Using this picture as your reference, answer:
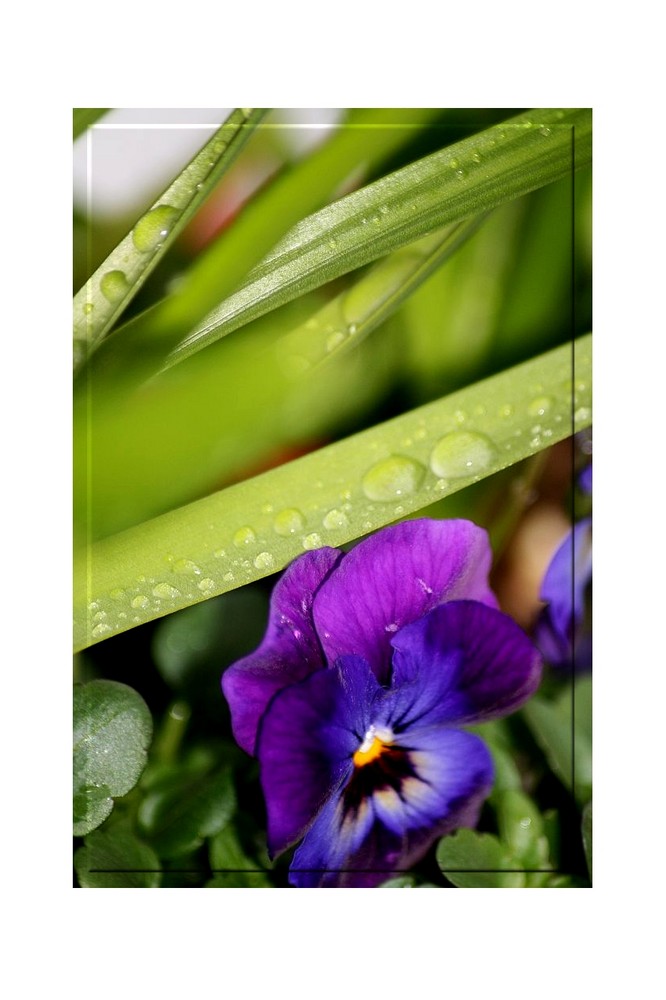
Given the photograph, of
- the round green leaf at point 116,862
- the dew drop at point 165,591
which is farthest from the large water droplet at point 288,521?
the round green leaf at point 116,862

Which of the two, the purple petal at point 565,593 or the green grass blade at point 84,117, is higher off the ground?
the green grass blade at point 84,117

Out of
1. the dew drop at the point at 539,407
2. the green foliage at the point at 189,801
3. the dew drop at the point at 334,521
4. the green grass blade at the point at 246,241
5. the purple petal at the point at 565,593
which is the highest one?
the green grass blade at the point at 246,241

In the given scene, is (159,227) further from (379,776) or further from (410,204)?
(379,776)

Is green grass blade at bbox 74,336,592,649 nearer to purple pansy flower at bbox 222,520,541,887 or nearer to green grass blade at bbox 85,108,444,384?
purple pansy flower at bbox 222,520,541,887

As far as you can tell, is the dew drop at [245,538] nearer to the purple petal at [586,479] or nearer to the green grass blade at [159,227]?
the green grass blade at [159,227]

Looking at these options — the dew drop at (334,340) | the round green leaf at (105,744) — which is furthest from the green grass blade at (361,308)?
the round green leaf at (105,744)

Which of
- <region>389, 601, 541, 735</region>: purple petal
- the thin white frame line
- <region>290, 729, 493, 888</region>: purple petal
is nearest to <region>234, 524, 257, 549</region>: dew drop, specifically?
<region>389, 601, 541, 735</region>: purple petal

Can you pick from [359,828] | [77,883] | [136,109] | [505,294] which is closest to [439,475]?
[505,294]

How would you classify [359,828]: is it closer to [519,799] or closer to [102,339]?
[519,799]
